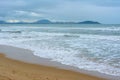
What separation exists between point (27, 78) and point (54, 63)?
3510 millimetres

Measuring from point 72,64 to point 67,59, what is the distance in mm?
1133

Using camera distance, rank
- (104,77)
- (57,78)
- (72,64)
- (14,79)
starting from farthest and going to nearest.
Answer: (72,64), (104,77), (57,78), (14,79)

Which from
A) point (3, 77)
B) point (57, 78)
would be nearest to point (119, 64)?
point (57, 78)

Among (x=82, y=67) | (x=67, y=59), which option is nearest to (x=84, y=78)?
(x=82, y=67)

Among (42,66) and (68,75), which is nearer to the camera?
(68,75)

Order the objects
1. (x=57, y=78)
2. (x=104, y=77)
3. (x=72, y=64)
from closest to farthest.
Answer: (x=57, y=78) < (x=104, y=77) < (x=72, y=64)

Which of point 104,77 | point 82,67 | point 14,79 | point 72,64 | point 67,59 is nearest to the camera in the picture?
point 14,79

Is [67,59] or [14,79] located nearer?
[14,79]

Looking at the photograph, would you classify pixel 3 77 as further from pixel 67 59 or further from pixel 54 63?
pixel 67 59

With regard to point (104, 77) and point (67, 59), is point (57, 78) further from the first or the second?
point (67, 59)

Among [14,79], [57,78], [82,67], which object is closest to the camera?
[14,79]

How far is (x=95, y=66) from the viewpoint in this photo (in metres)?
9.07

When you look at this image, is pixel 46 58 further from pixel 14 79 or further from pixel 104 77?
pixel 14 79

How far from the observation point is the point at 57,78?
700 centimetres
